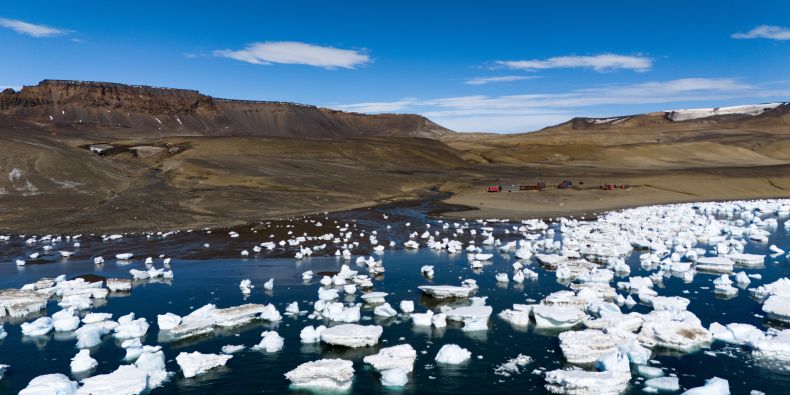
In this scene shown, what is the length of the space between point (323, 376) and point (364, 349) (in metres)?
1.97

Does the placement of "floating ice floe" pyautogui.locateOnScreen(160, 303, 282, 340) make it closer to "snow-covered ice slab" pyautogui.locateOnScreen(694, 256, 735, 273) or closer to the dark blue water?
the dark blue water

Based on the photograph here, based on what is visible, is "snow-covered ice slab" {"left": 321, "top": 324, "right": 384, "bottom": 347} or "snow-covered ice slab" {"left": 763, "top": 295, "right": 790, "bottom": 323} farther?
"snow-covered ice slab" {"left": 763, "top": 295, "right": 790, "bottom": 323}

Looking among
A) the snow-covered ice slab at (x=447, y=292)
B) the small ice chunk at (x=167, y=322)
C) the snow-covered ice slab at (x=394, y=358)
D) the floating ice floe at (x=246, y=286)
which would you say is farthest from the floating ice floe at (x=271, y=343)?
the snow-covered ice slab at (x=447, y=292)

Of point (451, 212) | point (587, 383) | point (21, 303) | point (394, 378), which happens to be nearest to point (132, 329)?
point (21, 303)

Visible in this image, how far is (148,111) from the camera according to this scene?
533 ft

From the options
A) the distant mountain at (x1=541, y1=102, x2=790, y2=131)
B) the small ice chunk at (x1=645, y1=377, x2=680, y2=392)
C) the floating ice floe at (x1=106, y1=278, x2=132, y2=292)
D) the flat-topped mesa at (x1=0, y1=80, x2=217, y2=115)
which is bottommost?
the small ice chunk at (x1=645, y1=377, x2=680, y2=392)

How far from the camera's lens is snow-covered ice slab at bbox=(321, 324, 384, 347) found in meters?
13.4

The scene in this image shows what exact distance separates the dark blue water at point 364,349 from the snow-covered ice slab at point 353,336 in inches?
7.6

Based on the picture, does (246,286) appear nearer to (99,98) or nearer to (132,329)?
(132,329)

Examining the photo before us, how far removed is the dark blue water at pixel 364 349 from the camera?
456 inches

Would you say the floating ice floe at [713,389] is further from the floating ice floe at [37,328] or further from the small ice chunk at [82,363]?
the floating ice floe at [37,328]

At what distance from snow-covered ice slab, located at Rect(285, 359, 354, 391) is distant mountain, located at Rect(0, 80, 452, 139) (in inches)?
4961

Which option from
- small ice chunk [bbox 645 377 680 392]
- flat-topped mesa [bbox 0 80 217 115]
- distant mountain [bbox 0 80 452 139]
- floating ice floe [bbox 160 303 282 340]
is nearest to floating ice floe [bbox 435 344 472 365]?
small ice chunk [bbox 645 377 680 392]

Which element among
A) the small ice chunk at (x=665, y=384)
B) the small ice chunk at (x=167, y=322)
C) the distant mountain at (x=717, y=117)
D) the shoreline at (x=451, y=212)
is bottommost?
the small ice chunk at (x=665, y=384)
